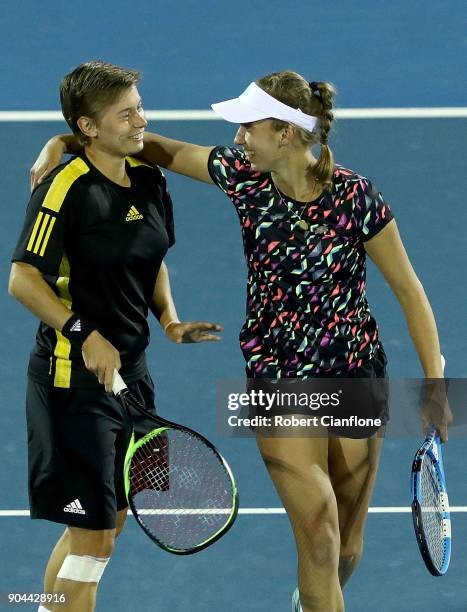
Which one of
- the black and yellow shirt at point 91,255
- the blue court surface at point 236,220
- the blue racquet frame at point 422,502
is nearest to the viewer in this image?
the blue racquet frame at point 422,502

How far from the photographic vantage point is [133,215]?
6.25 metres

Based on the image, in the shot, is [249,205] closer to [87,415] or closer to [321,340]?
[321,340]

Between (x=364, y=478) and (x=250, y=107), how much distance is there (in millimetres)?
1634

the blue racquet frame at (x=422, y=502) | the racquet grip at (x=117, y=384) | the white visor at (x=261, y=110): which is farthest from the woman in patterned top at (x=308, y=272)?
the racquet grip at (x=117, y=384)

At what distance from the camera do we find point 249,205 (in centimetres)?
617

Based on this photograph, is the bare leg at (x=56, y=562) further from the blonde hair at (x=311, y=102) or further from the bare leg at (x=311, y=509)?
the blonde hair at (x=311, y=102)

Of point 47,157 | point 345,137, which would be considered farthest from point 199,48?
point 47,157

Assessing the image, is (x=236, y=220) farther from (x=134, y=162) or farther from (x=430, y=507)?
(x=430, y=507)

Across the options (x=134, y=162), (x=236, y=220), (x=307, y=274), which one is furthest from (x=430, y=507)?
(x=236, y=220)

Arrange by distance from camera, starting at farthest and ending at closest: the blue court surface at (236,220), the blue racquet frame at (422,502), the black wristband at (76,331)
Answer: the blue court surface at (236,220) → the black wristband at (76,331) → the blue racquet frame at (422,502)

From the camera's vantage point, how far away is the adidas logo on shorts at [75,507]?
617 centimetres

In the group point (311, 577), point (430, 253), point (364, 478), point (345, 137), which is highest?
point (345, 137)

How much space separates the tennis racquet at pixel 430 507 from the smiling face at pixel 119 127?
1.67 metres

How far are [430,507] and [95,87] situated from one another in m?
2.14
